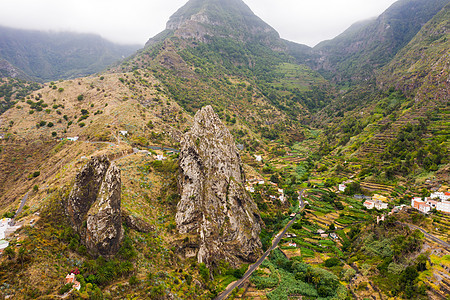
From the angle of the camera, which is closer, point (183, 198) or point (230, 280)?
point (230, 280)

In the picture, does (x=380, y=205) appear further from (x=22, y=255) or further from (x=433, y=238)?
(x=22, y=255)

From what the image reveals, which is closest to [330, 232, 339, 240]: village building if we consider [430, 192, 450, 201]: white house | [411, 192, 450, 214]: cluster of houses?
[411, 192, 450, 214]: cluster of houses

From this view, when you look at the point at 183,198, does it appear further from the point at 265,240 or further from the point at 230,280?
the point at 265,240

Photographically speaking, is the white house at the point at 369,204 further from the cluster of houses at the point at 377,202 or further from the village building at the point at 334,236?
the village building at the point at 334,236

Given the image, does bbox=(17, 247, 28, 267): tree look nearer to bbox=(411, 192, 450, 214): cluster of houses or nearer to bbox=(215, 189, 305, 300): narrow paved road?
bbox=(215, 189, 305, 300): narrow paved road

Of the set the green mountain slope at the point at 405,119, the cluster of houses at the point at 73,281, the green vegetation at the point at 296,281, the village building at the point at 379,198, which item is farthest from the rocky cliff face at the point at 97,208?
the green mountain slope at the point at 405,119

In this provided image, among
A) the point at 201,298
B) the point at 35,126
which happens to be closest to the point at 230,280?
the point at 201,298
